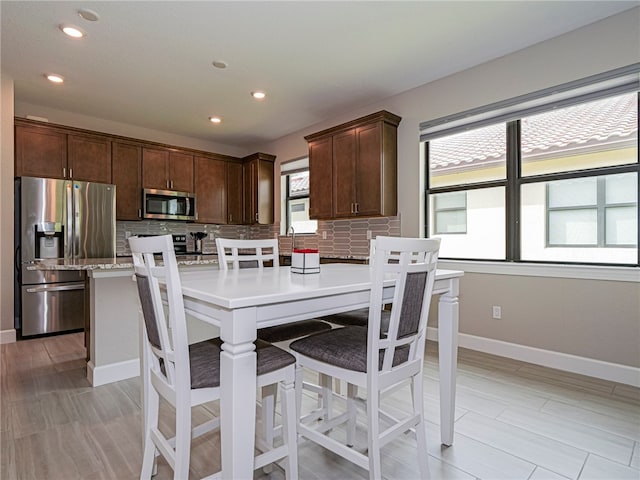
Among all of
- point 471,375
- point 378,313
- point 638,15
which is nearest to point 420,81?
point 638,15

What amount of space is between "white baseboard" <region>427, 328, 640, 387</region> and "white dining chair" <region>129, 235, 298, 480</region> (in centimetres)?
242

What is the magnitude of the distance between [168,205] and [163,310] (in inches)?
158

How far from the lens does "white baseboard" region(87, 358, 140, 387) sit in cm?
254

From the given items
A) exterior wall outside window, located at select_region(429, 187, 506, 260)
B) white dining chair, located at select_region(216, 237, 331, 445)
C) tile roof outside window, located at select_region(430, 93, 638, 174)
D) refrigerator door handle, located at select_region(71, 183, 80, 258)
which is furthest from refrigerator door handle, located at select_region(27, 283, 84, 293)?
tile roof outside window, located at select_region(430, 93, 638, 174)

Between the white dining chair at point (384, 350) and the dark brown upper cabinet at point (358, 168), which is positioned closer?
the white dining chair at point (384, 350)

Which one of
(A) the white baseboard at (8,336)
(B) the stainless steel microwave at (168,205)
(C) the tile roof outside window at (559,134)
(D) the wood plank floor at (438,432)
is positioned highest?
(C) the tile roof outside window at (559,134)

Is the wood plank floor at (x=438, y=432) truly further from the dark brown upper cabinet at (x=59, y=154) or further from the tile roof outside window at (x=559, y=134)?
the dark brown upper cabinet at (x=59, y=154)

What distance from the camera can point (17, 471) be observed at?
1569 mm

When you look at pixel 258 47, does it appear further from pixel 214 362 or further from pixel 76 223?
pixel 76 223

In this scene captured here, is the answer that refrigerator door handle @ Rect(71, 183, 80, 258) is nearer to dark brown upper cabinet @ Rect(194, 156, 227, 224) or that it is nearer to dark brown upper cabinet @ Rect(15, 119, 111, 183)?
dark brown upper cabinet @ Rect(15, 119, 111, 183)

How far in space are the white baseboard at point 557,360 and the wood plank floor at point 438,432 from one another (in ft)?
0.28

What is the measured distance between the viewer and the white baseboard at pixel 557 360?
2498 millimetres

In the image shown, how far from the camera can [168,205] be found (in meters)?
4.95

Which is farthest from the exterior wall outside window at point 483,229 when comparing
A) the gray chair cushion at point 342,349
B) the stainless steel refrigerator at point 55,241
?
the stainless steel refrigerator at point 55,241
